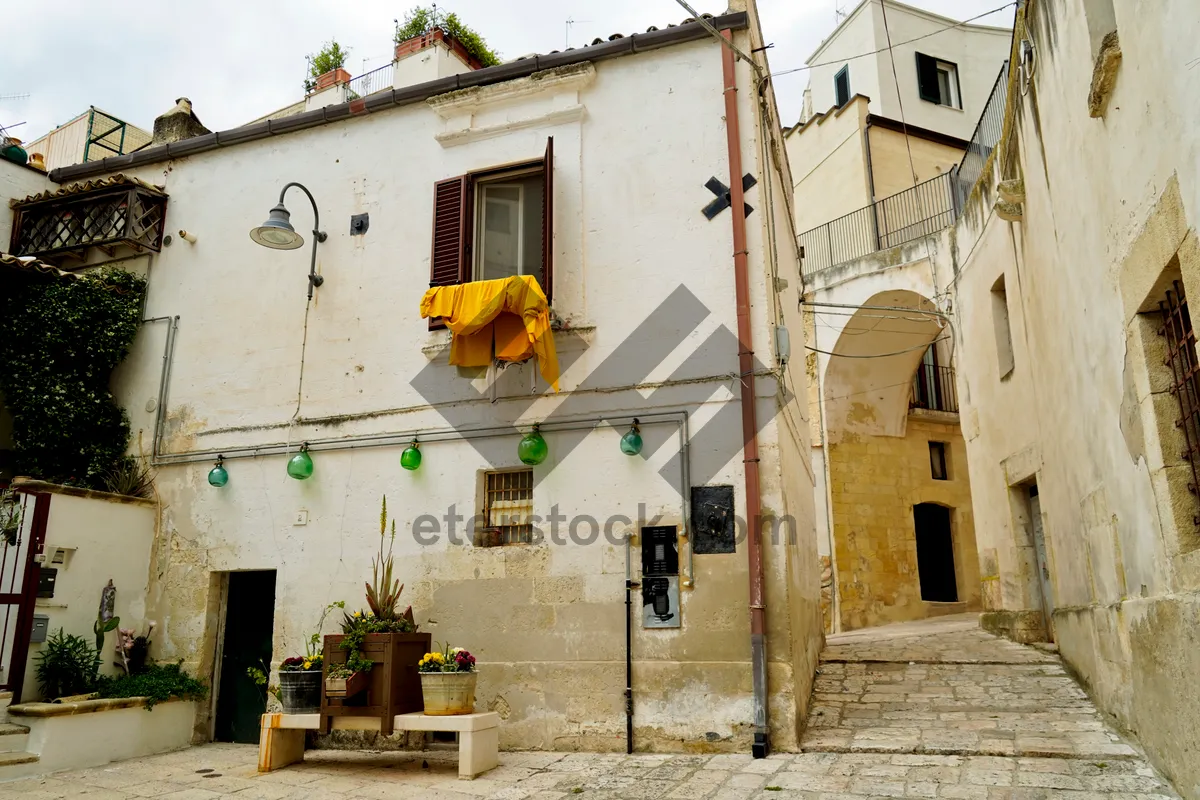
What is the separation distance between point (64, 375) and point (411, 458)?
4.05m

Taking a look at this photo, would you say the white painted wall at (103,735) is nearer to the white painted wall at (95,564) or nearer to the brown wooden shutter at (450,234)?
the white painted wall at (95,564)

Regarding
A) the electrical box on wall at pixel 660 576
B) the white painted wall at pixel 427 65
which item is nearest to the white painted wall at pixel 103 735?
the electrical box on wall at pixel 660 576

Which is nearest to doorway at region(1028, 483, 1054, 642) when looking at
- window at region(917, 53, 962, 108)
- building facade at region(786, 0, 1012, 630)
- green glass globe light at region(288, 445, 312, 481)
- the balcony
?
building facade at region(786, 0, 1012, 630)

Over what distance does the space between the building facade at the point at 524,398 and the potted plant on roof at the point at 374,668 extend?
91 cm

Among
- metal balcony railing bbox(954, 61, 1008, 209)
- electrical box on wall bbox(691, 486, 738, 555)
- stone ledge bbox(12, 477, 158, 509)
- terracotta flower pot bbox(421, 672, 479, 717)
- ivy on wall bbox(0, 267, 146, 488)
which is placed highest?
metal balcony railing bbox(954, 61, 1008, 209)

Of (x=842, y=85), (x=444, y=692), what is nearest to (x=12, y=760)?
(x=444, y=692)

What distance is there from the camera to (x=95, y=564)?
328 inches

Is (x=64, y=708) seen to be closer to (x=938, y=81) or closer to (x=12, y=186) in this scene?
(x=12, y=186)

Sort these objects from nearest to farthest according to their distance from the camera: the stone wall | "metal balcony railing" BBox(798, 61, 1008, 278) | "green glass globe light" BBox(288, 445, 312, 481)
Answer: "green glass globe light" BBox(288, 445, 312, 481), the stone wall, "metal balcony railing" BBox(798, 61, 1008, 278)

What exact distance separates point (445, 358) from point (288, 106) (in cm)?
1446

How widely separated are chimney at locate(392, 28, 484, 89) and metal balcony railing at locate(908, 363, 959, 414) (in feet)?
34.7

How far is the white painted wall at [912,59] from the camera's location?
2025 cm

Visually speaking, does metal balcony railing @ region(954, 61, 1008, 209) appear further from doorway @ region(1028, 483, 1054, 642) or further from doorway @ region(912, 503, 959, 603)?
doorway @ region(912, 503, 959, 603)

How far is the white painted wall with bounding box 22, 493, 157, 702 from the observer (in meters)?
7.94
